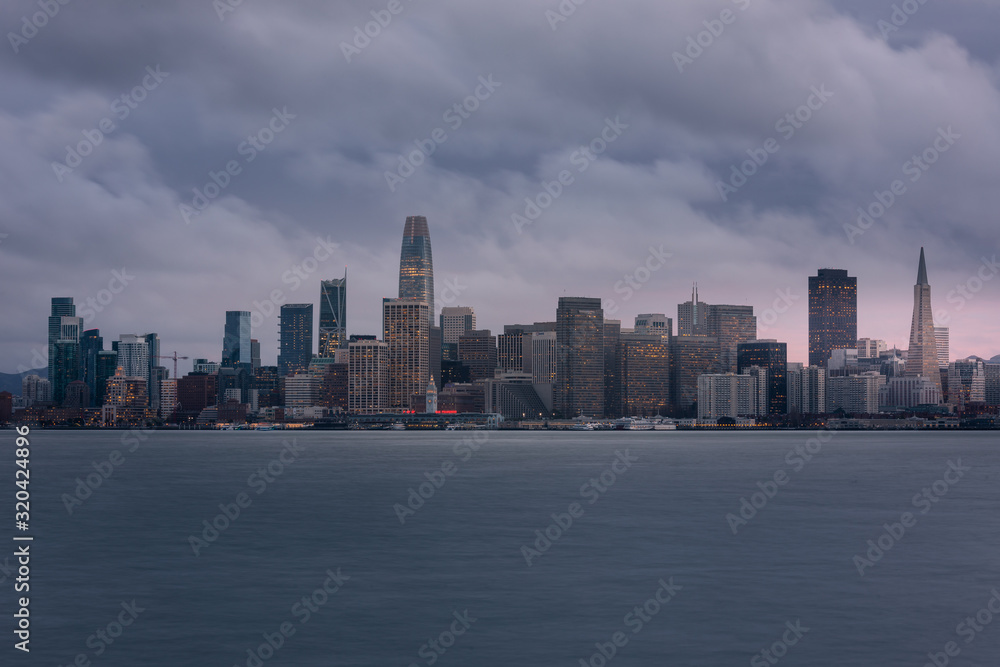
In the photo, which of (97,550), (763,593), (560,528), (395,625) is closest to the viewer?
(395,625)

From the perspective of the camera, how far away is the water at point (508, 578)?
31.9m

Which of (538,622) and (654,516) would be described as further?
(654,516)

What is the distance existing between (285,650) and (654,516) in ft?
126

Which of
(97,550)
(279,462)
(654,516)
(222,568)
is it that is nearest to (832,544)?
(654,516)

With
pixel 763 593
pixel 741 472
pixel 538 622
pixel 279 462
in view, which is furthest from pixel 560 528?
pixel 279 462

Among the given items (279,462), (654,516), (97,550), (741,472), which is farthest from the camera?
(279,462)

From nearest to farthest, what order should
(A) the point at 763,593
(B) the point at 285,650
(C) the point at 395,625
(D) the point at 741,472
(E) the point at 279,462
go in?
(B) the point at 285,650 < (C) the point at 395,625 < (A) the point at 763,593 < (D) the point at 741,472 < (E) the point at 279,462

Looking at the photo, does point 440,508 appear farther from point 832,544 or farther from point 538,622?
point 538,622

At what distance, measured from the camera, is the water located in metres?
31.9

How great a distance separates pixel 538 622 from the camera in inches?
1379

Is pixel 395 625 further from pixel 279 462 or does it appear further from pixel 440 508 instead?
pixel 279 462

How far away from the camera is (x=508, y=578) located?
43312 mm

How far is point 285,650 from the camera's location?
104 ft

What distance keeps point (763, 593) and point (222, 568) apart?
2470 cm
